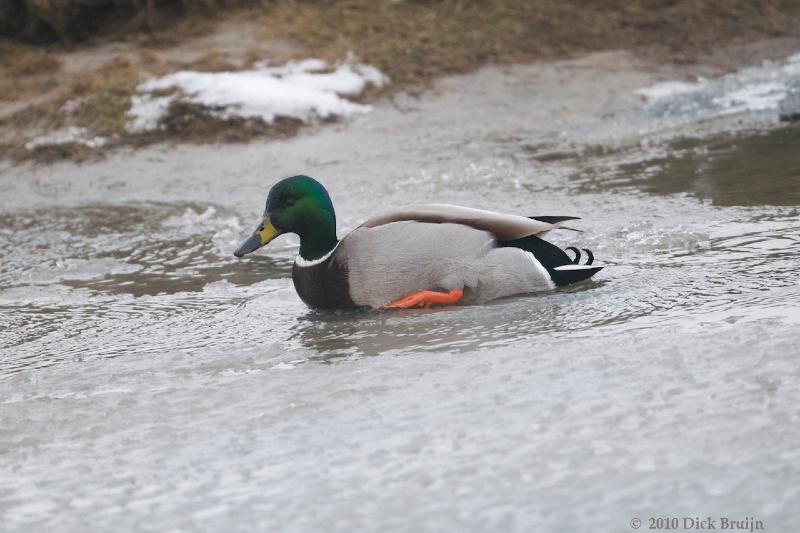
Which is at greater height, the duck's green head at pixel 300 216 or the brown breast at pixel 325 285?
the duck's green head at pixel 300 216

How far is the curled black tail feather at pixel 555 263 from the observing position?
204 inches

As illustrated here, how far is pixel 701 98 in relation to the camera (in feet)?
31.3

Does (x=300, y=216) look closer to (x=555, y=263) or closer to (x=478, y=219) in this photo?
(x=478, y=219)

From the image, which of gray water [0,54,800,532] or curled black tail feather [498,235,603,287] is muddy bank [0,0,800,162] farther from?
curled black tail feather [498,235,603,287]

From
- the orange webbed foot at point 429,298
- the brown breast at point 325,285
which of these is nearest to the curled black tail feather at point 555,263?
the orange webbed foot at point 429,298

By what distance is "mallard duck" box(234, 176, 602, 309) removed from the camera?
5.14 meters

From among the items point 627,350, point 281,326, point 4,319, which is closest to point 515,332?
point 627,350

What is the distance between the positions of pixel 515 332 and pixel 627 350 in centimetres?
55

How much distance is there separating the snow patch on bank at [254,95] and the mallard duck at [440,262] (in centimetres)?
446

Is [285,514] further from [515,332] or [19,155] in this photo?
[19,155]

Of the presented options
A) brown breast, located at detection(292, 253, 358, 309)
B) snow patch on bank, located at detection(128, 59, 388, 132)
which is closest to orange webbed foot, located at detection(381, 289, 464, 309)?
brown breast, located at detection(292, 253, 358, 309)

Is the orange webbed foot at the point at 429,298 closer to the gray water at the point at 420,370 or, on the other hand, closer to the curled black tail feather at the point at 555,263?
the gray water at the point at 420,370

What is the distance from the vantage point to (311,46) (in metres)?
10.5

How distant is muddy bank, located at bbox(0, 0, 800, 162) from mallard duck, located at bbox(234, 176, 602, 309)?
14.2 feet
